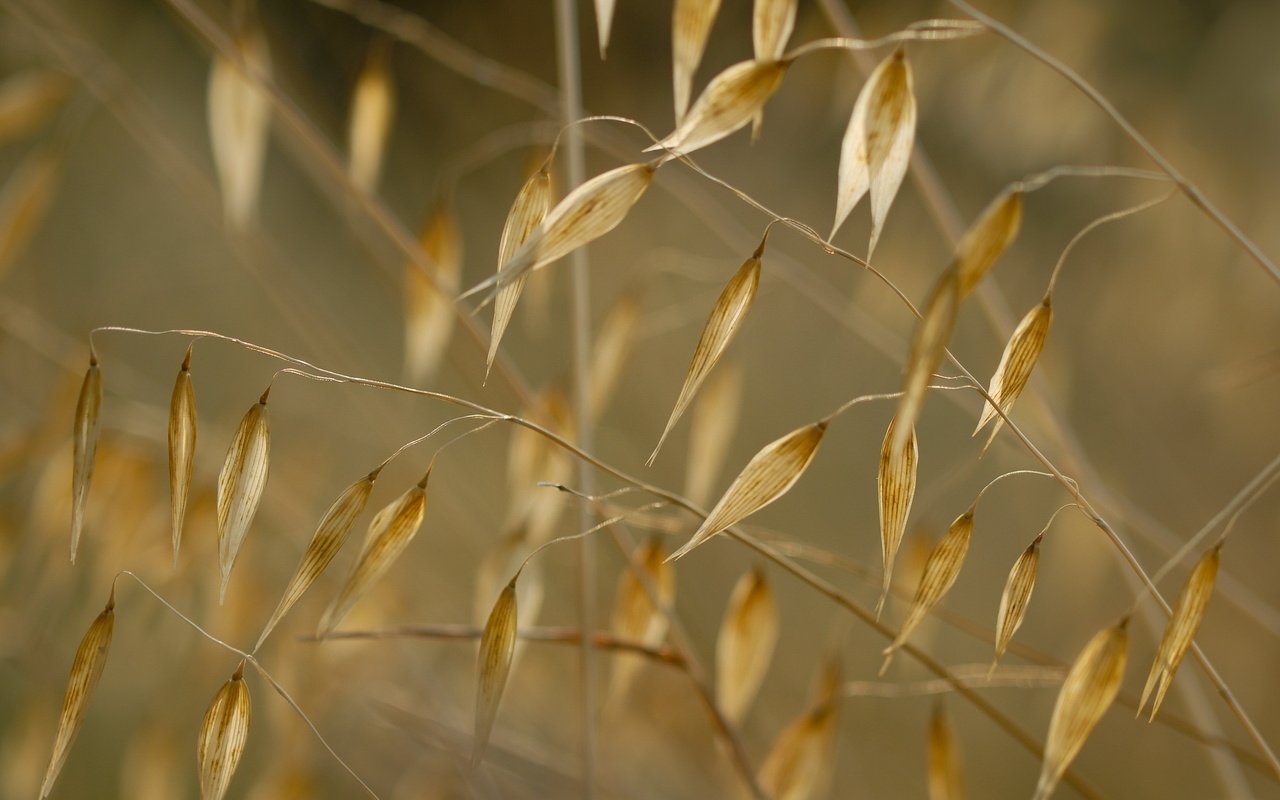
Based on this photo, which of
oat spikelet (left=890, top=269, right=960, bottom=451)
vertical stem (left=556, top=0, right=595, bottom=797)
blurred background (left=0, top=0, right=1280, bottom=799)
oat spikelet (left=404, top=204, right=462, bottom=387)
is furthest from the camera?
blurred background (left=0, top=0, right=1280, bottom=799)

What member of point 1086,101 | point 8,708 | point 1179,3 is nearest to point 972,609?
point 1086,101

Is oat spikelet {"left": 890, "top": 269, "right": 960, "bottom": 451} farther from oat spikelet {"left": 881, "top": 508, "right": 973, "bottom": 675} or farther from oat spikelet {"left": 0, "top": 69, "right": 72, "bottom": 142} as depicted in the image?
oat spikelet {"left": 0, "top": 69, "right": 72, "bottom": 142}

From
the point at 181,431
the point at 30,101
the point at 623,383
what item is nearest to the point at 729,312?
the point at 181,431

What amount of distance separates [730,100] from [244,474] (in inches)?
5.7

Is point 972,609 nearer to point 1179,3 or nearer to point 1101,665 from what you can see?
point 1179,3

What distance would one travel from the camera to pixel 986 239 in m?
0.16

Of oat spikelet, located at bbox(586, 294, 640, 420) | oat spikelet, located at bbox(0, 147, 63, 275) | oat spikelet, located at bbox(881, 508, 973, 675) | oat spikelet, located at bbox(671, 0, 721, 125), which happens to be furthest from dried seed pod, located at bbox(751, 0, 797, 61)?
oat spikelet, located at bbox(0, 147, 63, 275)

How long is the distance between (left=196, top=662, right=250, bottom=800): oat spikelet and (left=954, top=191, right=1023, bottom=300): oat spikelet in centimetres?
19

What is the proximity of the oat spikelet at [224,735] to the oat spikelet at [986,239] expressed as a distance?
0.19m

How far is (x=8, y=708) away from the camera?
2.73 ft

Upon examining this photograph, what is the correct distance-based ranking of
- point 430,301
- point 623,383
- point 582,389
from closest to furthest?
point 582,389, point 430,301, point 623,383

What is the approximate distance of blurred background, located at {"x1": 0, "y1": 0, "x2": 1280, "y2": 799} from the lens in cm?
52

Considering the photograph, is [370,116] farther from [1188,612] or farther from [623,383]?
[623,383]

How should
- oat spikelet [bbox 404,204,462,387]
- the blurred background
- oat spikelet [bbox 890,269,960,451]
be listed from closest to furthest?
oat spikelet [bbox 890,269,960,451], oat spikelet [bbox 404,204,462,387], the blurred background
